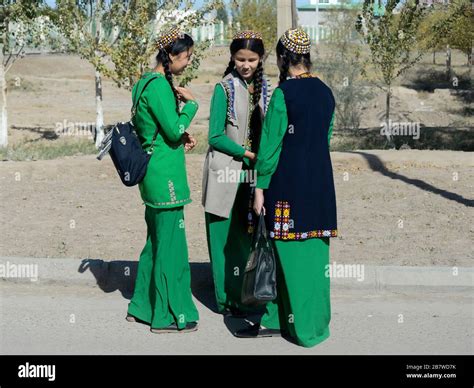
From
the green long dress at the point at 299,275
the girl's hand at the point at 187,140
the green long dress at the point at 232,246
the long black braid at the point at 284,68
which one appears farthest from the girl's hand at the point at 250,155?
the long black braid at the point at 284,68

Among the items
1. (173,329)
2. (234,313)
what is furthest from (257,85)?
(173,329)

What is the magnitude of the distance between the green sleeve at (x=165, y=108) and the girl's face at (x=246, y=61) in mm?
475

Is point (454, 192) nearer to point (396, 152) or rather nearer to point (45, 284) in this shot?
point (396, 152)

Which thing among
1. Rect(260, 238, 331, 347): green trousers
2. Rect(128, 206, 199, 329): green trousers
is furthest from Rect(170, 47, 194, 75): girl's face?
Rect(260, 238, 331, 347): green trousers

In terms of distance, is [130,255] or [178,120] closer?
[178,120]

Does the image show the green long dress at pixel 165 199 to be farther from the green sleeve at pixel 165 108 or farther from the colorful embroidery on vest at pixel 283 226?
the colorful embroidery on vest at pixel 283 226

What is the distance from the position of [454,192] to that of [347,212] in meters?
1.55

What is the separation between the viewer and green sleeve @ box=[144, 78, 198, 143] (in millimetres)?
5199

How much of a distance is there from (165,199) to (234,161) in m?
0.51

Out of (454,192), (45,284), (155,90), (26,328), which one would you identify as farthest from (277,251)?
(454,192)

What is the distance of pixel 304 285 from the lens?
16.8ft

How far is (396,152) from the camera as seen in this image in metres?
12.5

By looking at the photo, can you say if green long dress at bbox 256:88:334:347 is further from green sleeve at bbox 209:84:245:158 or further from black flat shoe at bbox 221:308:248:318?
black flat shoe at bbox 221:308:248:318

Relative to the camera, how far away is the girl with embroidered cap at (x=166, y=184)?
17.1 feet
